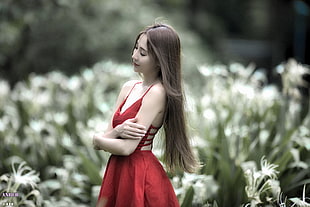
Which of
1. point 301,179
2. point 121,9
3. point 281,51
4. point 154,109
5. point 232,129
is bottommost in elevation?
point 301,179

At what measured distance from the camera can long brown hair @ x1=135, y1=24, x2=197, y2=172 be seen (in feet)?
6.71

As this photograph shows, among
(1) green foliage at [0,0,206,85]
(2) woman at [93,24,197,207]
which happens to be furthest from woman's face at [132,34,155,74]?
(1) green foliage at [0,0,206,85]

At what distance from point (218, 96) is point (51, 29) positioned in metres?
4.10

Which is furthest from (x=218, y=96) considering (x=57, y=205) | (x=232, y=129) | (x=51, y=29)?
(x=51, y=29)

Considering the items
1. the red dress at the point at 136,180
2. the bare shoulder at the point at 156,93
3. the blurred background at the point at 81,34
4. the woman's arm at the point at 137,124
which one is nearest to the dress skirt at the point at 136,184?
the red dress at the point at 136,180

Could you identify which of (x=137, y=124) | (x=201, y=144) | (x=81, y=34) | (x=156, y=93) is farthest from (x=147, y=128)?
(x=81, y=34)

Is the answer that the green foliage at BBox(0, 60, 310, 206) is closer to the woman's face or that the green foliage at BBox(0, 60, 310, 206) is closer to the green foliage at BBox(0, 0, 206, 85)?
the woman's face

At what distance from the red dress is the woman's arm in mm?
60

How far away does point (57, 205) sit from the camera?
2949 mm

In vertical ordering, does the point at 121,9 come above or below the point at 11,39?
above

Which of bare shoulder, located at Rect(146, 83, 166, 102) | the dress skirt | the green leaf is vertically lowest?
the green leaf

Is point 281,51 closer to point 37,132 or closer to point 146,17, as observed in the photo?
point 146,17

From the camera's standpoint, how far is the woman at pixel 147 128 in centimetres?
203

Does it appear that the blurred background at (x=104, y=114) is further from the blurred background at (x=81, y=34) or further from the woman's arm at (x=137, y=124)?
the woman's arm at (x=137, y=124)
